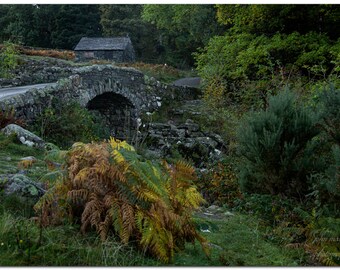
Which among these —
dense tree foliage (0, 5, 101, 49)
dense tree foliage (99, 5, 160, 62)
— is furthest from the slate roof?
dense tree foliage (99, 5, 160, 62)

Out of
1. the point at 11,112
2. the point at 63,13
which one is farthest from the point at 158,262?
the point at 63,13

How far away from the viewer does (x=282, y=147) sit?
8266 millimetres

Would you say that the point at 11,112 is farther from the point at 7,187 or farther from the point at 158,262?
the point at 158,262

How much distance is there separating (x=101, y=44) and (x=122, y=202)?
34.1 m

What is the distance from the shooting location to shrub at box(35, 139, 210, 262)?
14.1 feet

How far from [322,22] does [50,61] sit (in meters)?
15.4

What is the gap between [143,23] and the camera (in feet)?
141

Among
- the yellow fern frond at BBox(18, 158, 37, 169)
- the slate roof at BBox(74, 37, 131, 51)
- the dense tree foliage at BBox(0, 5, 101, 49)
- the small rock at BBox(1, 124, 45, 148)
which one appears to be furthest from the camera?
the slate roof at BBox(74, 37, 131, 51)

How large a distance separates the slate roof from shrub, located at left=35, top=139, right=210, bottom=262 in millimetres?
29690

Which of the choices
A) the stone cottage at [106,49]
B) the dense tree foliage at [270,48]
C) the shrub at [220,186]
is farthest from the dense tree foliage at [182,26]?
the shrub at [220,186]

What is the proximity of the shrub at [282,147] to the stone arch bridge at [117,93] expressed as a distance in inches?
249

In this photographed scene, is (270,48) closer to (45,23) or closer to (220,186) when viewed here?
(220,186)

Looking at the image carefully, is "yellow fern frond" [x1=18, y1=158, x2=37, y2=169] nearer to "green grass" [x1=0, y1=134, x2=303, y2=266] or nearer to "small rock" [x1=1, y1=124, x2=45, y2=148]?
"green grass" [x1=0, y1=134, x2=303, y2=266]

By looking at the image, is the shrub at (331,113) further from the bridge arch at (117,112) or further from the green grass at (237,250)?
the bridge arch at (117,112)
